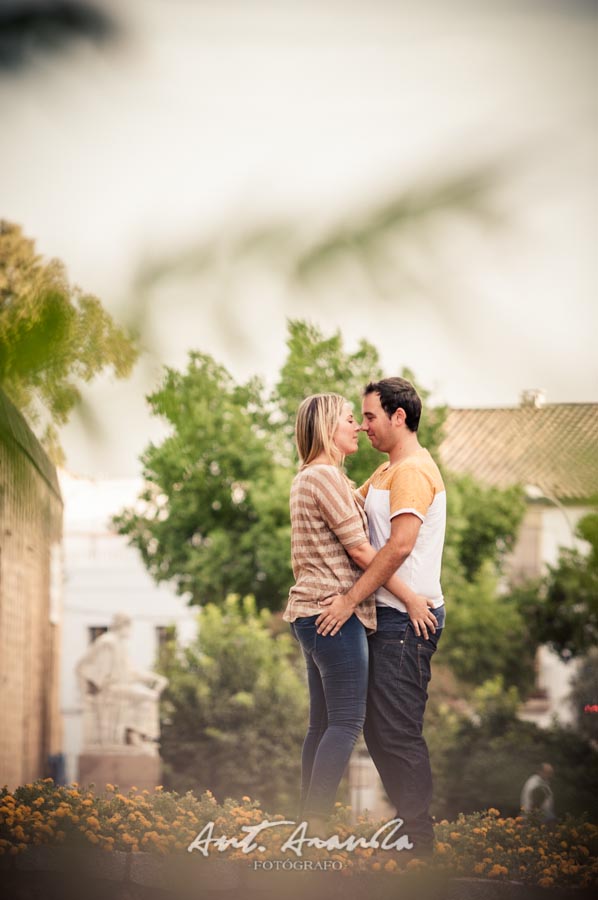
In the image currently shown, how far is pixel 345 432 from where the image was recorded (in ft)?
7.41

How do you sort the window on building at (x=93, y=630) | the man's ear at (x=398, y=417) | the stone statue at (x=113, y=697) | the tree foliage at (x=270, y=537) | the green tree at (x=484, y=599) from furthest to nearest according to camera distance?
the window on building at (x=93, y=630) < the green tree at (x=484, y=599) < the tree foliage at (x=270, y=537) < the stone statue at (x=113, y=697) < the man's ear at (x=398, y=417)

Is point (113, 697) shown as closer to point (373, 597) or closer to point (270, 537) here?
point (270, 537)

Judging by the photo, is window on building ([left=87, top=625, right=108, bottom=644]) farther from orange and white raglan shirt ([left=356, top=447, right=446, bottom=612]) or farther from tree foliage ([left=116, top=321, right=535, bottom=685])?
orange and white raglan shirt ([left=356, top=447, right=446, bottom=612])

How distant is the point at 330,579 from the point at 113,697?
42.5 ft

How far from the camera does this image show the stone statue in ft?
47.5

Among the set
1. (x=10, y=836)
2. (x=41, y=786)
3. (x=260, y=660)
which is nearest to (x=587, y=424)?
(x=10, y=836)

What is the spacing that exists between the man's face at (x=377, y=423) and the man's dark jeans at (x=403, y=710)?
339 millimetres

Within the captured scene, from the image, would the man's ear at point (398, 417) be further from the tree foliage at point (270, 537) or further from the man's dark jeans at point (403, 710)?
the tree foliage at point (270, 537)

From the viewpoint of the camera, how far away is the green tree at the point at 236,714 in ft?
53.5

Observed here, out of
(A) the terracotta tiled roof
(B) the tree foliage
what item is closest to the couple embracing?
(A) the terracotta tiled roof

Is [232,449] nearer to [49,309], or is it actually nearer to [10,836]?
[10,836]

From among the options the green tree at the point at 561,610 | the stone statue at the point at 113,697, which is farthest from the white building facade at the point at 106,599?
the stone statue at the point at 113,697

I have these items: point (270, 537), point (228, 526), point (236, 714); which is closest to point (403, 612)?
point (270, 537)

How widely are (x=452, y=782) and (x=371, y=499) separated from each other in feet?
49.2
